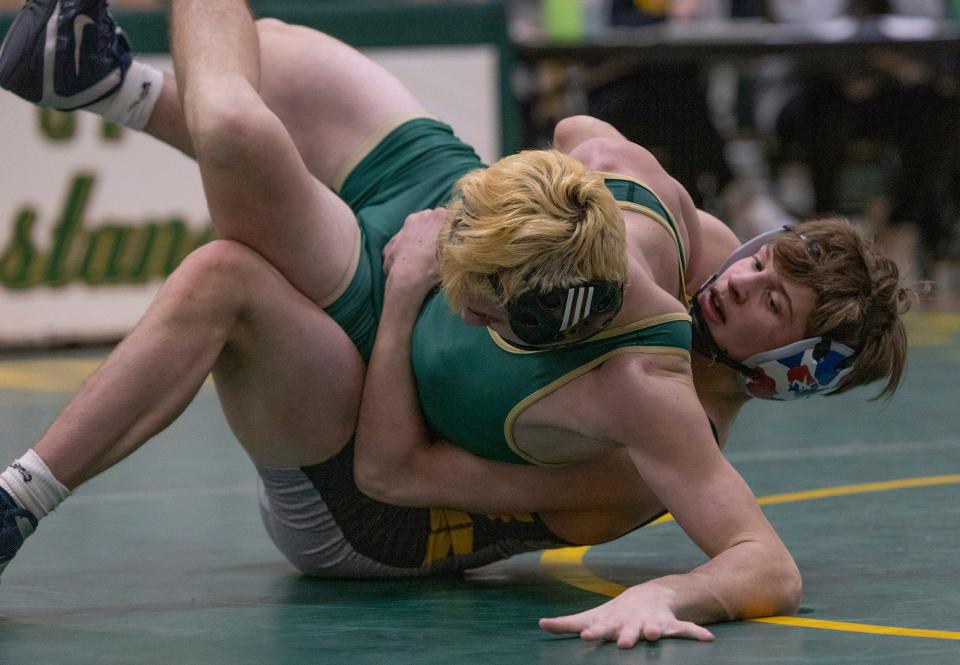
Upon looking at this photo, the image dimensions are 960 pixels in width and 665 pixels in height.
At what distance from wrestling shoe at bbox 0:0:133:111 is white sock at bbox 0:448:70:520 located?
0.98 metres

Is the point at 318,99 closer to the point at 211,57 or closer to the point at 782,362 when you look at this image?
the point at 211,57

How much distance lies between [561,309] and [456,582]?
2.82 ft

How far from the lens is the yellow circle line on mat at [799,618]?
9.41 feet

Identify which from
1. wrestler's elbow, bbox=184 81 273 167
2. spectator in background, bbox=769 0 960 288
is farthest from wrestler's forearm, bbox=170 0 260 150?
spectator in background, bbox=769 0 960 288

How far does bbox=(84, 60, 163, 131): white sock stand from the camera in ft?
12.5

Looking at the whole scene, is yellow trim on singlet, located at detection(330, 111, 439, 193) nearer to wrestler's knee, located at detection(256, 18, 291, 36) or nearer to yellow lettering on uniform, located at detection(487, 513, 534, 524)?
wrestler's knee, located at detection(256, 18, 291, 36)

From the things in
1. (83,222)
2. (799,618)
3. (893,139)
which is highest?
(799,618)

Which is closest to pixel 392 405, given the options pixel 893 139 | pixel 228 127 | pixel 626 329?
pixel 626 329

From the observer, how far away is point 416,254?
3.33m

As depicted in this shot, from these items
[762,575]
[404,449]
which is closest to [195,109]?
[404,449]

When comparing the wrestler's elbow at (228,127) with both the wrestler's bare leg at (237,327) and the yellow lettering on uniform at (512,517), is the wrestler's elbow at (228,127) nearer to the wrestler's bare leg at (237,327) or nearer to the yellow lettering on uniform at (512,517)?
the wrestler's bare leg at (237,327)

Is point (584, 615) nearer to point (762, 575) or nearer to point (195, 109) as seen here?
point (762, 575)

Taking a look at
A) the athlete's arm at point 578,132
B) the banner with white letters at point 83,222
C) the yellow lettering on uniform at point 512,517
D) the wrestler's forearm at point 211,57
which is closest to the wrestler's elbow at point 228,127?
the wrestler's forearm at point 211,57

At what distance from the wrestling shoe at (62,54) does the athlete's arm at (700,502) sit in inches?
57.3
